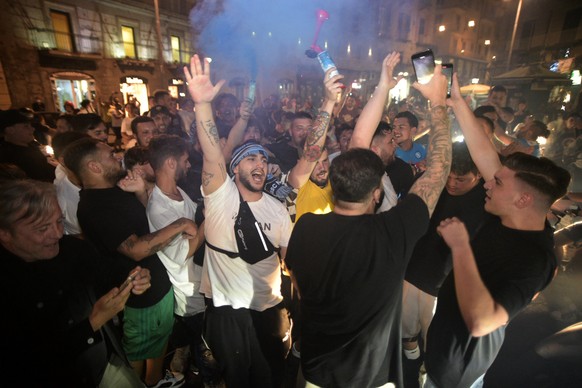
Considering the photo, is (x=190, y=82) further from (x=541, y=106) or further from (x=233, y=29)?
(x=233, y=29)

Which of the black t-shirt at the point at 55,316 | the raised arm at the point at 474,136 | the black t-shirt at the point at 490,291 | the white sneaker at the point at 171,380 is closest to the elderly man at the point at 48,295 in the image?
the black t-shirt at the point at 55,316

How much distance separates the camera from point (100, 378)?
2.01m

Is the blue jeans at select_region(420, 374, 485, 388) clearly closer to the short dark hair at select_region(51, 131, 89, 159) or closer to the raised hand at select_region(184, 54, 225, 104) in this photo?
the raised hand at select_region(184, 54, 225, 104)

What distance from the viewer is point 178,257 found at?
9.70 feet

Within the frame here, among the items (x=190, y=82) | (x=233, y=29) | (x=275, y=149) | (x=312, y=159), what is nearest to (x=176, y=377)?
(x=312, y=159)

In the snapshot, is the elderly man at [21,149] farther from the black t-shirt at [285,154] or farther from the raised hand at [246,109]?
the black t-shirt at [285,154]

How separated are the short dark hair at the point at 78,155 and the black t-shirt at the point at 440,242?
3245 mm

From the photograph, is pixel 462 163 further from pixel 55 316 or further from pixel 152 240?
pixel 55 316

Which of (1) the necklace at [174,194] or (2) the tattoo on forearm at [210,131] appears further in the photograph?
(1) the necklace at [174,194]

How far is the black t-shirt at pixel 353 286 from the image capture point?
1.83 m

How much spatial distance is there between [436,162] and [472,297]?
3.09ft

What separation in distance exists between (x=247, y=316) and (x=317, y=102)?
1179 inches

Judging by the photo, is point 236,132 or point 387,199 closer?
point 387,199

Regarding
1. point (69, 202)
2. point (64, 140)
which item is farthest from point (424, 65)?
point (64, 140)
